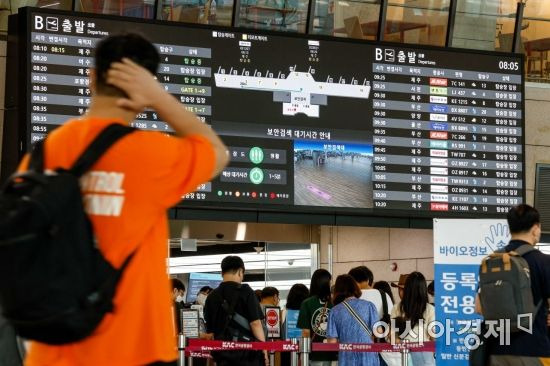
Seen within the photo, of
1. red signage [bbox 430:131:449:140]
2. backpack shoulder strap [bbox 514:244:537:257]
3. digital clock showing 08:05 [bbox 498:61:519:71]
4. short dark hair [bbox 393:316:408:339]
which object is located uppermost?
digital clock showing 08:05 [bbox 498:61:519:71]

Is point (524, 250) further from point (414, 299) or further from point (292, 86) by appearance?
point (292, 86)

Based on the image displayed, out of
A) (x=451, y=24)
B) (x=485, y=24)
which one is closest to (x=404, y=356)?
(x=451, y=24)

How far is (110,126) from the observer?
126 inches

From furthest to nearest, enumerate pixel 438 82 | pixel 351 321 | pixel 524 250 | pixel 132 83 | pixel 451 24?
pixel 451 24, pixel 438 82, pixel 351 321, pixel 524 250, pixel 132 83

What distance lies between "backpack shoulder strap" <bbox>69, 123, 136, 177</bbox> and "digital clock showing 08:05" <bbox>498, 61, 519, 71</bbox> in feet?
32.5

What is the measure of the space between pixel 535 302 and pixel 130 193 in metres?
3.23

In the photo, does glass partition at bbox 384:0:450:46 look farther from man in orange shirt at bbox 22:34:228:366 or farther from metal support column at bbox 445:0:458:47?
man in orange shirt at bbox 22:34:228:366

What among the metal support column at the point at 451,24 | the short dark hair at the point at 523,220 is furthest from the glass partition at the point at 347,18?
the short dark hair at the point at 523,220

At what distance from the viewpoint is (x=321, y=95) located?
11734mm

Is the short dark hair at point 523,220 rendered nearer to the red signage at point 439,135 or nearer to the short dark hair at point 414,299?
the short dark hair at point 414,299

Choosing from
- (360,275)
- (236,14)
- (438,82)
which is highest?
(236,14)

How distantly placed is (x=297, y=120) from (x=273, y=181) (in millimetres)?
657

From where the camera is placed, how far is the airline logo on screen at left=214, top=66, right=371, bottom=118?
11.5 meters

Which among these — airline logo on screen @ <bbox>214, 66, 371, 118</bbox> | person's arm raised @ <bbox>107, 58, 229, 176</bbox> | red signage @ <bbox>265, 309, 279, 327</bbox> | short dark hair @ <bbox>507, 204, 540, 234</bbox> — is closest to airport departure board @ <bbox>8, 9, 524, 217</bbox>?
airline logo on screen @ <bbox>214, 66, 371, 118</bbox>
